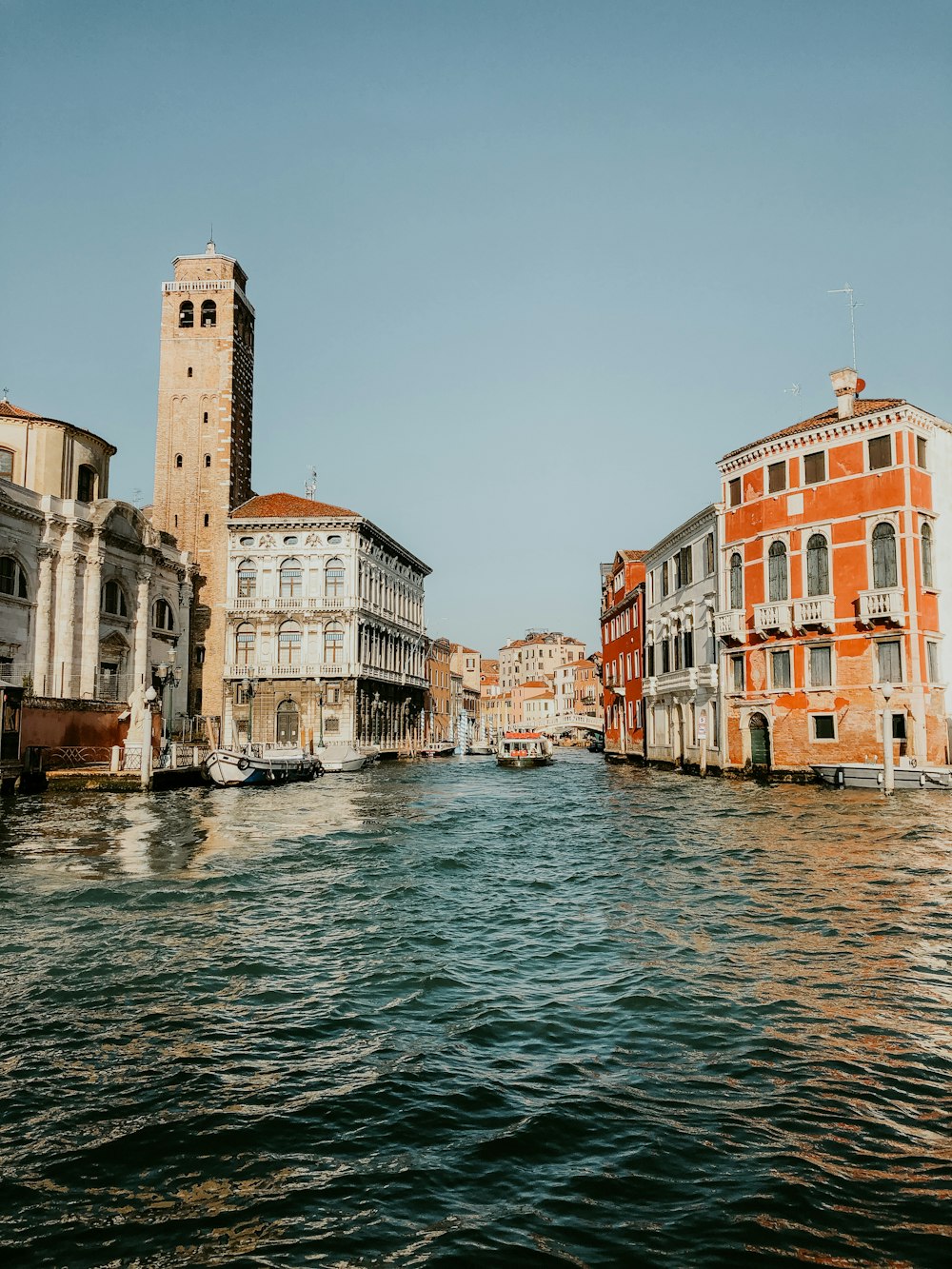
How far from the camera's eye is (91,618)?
38.7 metres

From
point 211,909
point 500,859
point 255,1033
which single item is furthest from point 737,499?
point 255,1033

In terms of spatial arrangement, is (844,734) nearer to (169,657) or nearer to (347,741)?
(347,741)

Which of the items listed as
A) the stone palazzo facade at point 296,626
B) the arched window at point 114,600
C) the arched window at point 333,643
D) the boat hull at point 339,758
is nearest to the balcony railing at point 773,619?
the boat hull at point 339,758

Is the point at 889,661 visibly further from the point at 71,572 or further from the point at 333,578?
the point at 333,578

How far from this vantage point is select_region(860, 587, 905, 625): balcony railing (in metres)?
27.2

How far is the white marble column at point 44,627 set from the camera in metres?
36.0

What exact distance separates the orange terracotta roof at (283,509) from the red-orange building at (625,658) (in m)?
15.5

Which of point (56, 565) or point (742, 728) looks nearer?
point (742, 728)

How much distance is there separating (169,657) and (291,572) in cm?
874

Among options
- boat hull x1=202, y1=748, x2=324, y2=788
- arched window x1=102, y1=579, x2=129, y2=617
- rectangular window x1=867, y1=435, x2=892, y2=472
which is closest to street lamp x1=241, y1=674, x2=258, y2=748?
arched window x1=102, y1=579, x2=129, y2=617

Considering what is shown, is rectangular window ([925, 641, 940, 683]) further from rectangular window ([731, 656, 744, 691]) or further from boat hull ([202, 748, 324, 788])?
boat hull ([202, 748, 324, 788])

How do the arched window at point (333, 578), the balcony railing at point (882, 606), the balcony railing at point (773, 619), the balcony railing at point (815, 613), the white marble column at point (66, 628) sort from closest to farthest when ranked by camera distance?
1. the balcony railing at point (882, 606)
2. the balcony railing at point (815, 613)
3. the balcony railing at point (773, 619)
4. the white marble column at point (66, 628)
5. the arched window at point (333, 578)

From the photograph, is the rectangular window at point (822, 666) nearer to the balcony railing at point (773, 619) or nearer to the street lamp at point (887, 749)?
the balcony railing at point (773, 619)

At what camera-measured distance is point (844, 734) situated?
1124 inches
